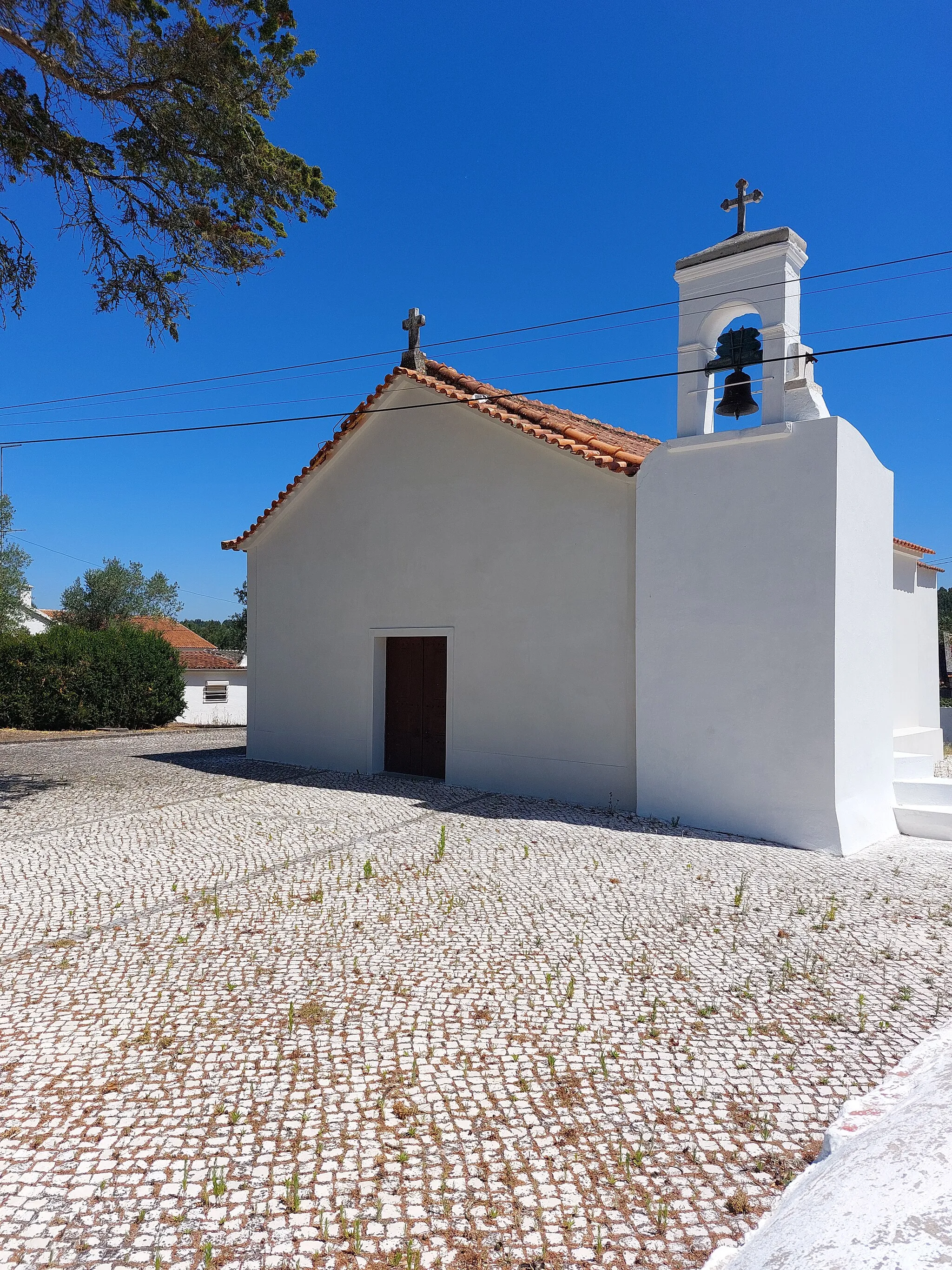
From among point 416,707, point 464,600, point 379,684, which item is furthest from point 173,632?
point 464,600

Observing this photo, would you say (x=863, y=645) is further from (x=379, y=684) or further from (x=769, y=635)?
(x=379, y=684)

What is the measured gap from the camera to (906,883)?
263 inches

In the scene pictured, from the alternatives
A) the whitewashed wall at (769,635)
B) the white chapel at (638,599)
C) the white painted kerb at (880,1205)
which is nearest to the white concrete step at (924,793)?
the white chapel at (638,599)

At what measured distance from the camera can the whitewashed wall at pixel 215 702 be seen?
31219mm

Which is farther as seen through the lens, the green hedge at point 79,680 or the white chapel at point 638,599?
the green hedge at point 79,680

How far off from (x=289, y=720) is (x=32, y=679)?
12286mm

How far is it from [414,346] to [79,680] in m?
15.0

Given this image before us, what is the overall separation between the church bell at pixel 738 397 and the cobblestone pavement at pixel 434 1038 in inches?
179

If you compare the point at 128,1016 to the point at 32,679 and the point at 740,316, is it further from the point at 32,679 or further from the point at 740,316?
the point at 32,679

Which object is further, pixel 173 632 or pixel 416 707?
pixel 173 632

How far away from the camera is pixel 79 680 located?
2153cm

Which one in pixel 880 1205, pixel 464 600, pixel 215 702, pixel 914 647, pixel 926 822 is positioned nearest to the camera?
pixel 880 1205

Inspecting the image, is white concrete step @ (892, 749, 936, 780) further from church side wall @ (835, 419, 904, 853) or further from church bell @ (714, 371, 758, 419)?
church bell @ (714, 371, 758, 419)

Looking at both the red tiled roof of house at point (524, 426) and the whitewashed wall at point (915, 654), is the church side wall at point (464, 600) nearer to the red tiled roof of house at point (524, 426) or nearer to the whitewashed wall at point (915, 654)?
the red tiled roof of house at point (524, 426)
